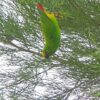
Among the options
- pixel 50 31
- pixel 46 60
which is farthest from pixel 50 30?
pixel 46 60

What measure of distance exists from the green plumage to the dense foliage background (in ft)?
3.42

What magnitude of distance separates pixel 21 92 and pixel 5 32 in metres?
0.47

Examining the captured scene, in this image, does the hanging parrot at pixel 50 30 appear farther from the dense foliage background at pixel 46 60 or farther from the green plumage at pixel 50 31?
the dense foliage background at pixel 46 60

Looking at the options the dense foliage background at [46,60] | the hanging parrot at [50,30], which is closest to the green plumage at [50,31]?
the hanging parrot at [50,30]

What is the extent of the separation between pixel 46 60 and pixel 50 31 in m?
1.53

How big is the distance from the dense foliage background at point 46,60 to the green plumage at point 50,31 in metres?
1.04

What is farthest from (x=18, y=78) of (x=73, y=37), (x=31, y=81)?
(x=73, y=37)

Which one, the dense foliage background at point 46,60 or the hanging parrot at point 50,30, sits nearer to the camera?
the hanging parrot at point 50,30

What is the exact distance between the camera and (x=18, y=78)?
1889 mm

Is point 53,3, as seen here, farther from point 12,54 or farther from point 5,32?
point 12,54

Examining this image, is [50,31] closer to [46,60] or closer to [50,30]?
[50,30]

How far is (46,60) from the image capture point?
1904 millimetres

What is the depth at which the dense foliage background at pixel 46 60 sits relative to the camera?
1.54m

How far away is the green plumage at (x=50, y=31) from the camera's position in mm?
363
